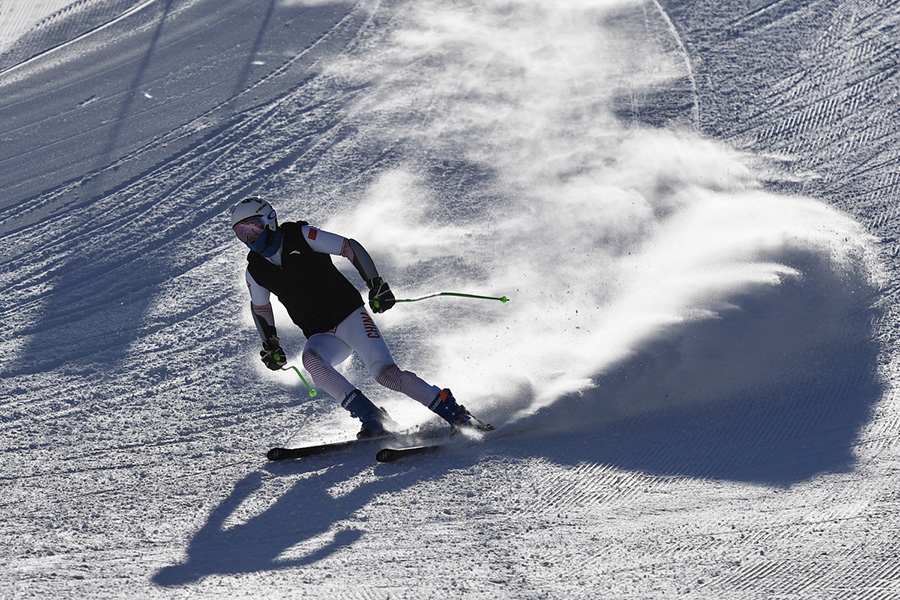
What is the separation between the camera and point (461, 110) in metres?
10.6

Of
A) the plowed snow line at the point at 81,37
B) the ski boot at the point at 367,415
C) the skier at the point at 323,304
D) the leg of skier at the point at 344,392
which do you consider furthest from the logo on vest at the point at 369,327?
the plowed snow line at the point at 81,37

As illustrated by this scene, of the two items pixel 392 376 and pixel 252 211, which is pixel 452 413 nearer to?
pixel 392 376

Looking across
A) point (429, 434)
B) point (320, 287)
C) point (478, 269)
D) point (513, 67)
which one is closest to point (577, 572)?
point (429, 434)

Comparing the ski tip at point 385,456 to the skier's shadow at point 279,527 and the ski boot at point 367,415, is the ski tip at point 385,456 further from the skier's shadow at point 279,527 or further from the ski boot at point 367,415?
the ski boot at point 367,415

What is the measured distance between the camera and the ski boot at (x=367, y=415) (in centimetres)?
623

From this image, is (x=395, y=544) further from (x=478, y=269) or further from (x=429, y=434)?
(x=478, y=269)

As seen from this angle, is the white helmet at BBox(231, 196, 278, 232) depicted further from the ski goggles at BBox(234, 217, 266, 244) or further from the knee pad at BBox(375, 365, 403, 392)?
the knee pad at BBox(375, 365, 403, 392)

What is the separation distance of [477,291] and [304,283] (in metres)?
2.09

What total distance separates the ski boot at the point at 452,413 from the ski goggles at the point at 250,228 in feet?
4.92

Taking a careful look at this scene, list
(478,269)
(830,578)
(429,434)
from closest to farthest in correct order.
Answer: (830,578)
(429,434)
(478,269)

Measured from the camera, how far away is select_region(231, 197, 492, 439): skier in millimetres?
6246

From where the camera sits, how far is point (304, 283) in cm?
641

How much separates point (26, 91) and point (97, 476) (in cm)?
666

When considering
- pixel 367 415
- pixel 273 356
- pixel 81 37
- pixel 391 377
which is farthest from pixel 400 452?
pixel 81 37
